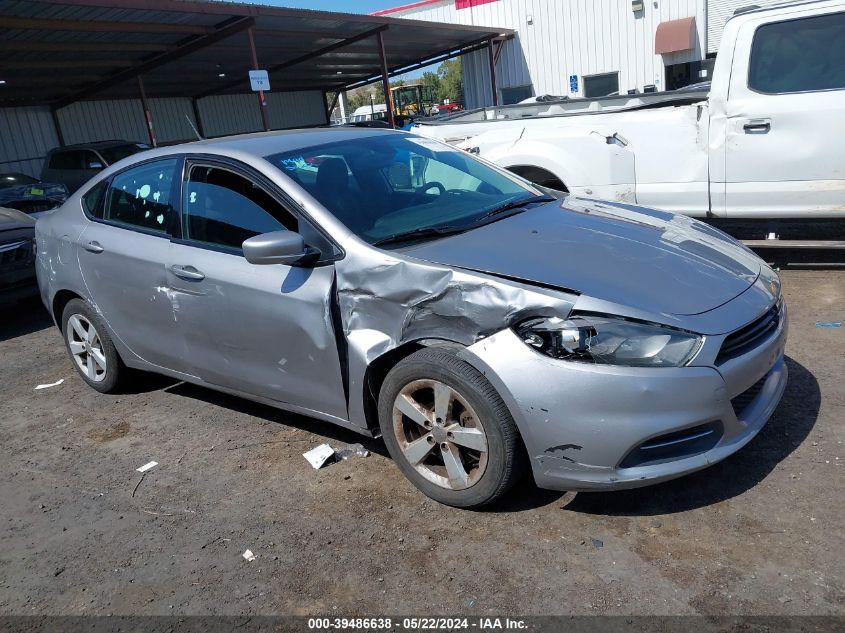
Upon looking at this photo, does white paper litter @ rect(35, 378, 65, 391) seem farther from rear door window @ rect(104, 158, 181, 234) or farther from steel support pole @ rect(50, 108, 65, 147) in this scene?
steel support pole @ rect(50, 108, 65, 147)

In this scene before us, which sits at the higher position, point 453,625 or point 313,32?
point 313,32

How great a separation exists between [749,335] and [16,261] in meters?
6.70

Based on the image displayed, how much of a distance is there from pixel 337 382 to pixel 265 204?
100 centimetres

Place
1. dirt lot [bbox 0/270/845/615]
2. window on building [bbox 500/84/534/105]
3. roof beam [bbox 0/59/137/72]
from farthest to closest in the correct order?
1. window on building [bbox 500/84/534/105]
2. roof beam [bbox 0/59/137/72]
3. dirt lot [bbox 0/270/845/615]

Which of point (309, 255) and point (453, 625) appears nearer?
point (453, 625)

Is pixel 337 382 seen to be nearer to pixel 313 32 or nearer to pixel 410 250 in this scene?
pixel 410 250

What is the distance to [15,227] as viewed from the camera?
7.12 meters

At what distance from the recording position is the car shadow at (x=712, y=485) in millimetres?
3055

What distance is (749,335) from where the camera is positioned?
9.67ft

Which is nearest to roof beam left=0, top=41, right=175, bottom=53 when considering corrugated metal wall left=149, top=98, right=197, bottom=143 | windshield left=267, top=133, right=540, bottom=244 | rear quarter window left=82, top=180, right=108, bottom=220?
corrugated metal wall left=149, top=98, right=197, bottom=143

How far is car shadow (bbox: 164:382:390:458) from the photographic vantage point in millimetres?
3961

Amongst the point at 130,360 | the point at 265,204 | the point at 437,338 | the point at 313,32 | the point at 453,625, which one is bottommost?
the point at 453,625

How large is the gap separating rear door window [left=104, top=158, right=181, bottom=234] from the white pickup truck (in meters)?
3.28

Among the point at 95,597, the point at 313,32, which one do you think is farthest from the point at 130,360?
the point at 313,32
